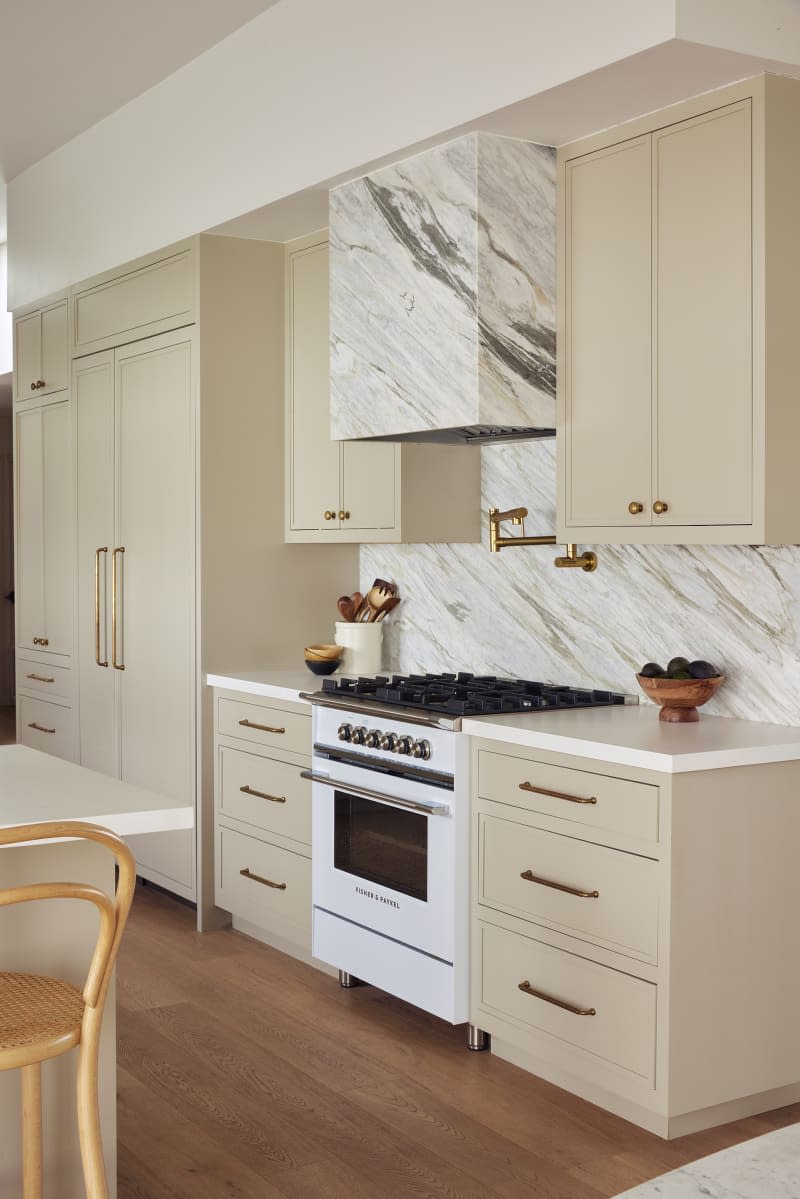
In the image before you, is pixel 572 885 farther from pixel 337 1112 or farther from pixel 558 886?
pixel 337 1112

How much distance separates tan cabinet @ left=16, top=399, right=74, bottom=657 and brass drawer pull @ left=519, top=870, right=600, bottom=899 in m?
3.02

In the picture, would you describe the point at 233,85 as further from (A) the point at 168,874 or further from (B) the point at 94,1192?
(B) the point at 94,1192

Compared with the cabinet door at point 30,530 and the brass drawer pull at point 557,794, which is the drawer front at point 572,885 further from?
the cabinet door at point 30,530

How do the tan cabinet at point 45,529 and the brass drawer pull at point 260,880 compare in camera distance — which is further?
the tan cabinet at point 45,529

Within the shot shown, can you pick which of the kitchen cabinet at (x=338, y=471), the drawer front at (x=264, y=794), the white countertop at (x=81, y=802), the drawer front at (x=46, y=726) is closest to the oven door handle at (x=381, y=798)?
the drawer front at (x=264, y=794)

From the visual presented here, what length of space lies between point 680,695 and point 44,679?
11.5 ft

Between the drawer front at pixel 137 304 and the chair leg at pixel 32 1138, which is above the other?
the drawer front at pixel 137 304

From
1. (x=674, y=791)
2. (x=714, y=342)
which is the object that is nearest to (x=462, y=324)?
(x=714, y=342)

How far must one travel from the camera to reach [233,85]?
14.0 feet

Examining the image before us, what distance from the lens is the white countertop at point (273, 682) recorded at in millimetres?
4102

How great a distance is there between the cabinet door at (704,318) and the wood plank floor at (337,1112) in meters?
1.44

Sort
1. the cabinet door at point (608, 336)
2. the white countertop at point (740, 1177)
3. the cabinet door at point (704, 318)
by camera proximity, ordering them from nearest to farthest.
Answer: the white countertop at point (740, 1177)
the cabinet door at point (704, 318)
the cabinet door at point (608, 336)

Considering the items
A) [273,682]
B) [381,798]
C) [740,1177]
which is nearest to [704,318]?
[381,798]

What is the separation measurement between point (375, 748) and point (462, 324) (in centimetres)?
120
